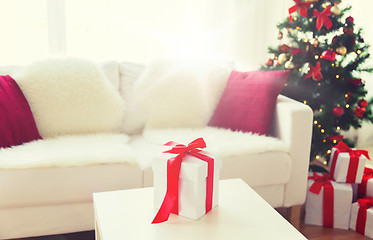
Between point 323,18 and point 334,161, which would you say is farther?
point 323,18

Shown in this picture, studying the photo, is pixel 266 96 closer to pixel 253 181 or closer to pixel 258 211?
pixel 253 181

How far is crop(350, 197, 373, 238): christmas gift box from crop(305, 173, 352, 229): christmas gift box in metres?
0.03

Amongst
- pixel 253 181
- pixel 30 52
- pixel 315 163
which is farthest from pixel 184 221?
pixel 30 52

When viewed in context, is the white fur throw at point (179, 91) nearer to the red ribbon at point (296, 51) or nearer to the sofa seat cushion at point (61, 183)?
the red ribbon at point (296, 51)

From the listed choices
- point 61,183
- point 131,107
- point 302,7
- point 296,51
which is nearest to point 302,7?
point 302,7

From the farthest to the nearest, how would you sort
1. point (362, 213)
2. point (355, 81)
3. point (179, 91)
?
point (355, 81), point (179, 91), point (362, 213)

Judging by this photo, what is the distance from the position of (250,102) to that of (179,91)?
0.44 m

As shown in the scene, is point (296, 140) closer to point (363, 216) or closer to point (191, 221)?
point (363, 216)

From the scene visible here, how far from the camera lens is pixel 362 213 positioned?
76.8 inches

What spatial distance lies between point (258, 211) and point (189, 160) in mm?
304

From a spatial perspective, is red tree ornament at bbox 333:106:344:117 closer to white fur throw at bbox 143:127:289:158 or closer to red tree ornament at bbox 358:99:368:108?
red tree ornament at bbox 358:99:368:108

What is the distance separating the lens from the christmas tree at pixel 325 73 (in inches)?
93.0

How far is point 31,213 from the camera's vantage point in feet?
5.41

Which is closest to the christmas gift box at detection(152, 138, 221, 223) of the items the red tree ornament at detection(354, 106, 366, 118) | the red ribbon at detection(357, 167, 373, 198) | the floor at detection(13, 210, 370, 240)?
the floor at detection(13, 210, 370, 240)
